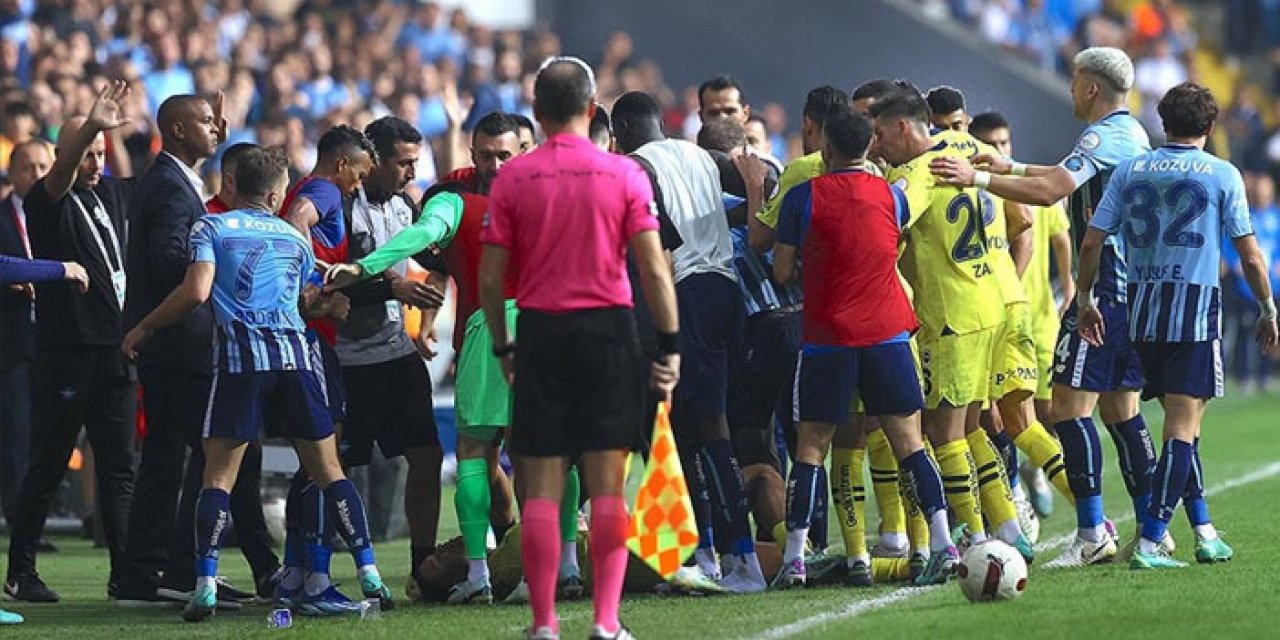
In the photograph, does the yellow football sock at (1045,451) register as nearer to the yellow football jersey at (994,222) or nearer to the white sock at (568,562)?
the yellow football jersey at (994,222)

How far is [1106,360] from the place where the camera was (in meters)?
11.3

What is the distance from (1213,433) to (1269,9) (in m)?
15.4

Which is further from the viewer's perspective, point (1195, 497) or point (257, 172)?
point (1195, 497)

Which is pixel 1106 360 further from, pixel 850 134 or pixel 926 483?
pixel 850 134

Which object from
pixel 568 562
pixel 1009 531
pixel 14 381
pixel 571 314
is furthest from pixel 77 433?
pixel 1009 531

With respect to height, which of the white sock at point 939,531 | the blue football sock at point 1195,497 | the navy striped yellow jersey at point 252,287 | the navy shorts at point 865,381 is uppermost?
the navy striped yellow jersey at point 252,287

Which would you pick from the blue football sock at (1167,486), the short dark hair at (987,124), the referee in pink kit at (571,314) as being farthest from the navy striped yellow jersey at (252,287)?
the short dark hair at (987,124)

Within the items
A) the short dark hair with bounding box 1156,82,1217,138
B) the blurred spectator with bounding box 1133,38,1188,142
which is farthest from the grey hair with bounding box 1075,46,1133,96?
the blurred spectator with bounding box 1133,38,1188,142

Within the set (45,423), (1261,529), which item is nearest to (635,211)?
(45,423)

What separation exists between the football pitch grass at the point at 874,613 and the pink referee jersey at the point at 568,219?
4.74ft

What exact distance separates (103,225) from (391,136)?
1795 mm

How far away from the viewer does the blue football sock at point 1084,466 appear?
37.1 feet

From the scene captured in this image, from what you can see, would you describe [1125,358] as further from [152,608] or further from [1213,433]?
[1213,433]

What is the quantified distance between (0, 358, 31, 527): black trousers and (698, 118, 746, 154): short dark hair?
4962 mm
